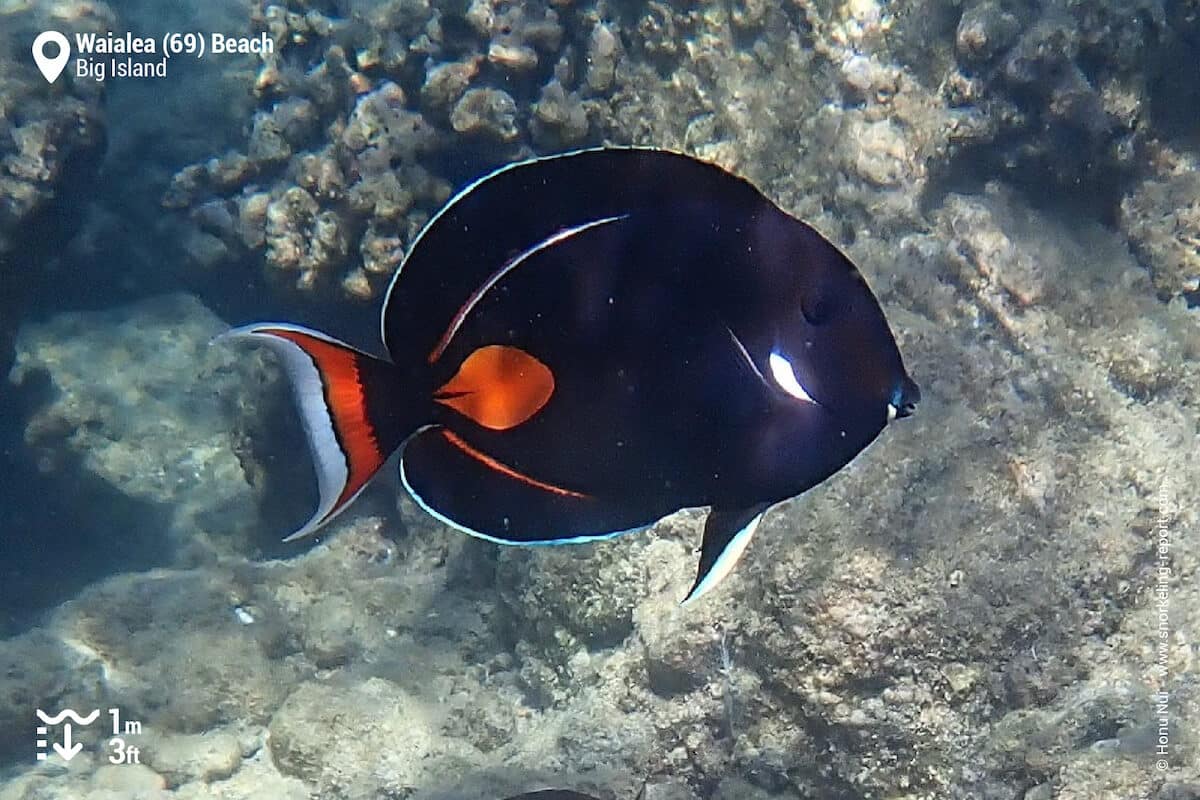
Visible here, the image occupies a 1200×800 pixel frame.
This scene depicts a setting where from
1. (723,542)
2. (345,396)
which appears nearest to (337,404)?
(345,396)

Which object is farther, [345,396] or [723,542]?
[723,542]

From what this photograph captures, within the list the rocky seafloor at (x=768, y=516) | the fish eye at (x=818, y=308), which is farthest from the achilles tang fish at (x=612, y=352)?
the rocky seafloor at (x=768, y=516)

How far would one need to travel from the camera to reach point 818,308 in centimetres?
91

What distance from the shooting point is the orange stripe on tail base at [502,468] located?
932 mm

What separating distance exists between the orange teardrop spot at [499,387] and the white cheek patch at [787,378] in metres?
0.23

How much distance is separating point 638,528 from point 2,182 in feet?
19.2

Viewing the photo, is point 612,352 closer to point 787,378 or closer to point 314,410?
point 787,378

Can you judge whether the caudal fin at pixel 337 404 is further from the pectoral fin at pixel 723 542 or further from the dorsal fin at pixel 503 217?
the pectoral fin at pixel 723 542

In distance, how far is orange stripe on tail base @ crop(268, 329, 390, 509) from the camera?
839 millimetres

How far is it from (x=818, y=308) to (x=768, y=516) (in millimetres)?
2283

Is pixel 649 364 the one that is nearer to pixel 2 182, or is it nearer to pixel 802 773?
pixel 802 773

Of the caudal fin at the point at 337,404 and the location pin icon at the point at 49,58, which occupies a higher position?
the caudal fin at the point at 337,404

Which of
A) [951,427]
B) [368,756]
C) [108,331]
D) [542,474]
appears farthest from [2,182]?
[542,474]

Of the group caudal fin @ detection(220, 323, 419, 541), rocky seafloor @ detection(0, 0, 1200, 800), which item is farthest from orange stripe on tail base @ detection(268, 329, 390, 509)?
rocky seafloor @ detection(0, 0, 1200, 800)
